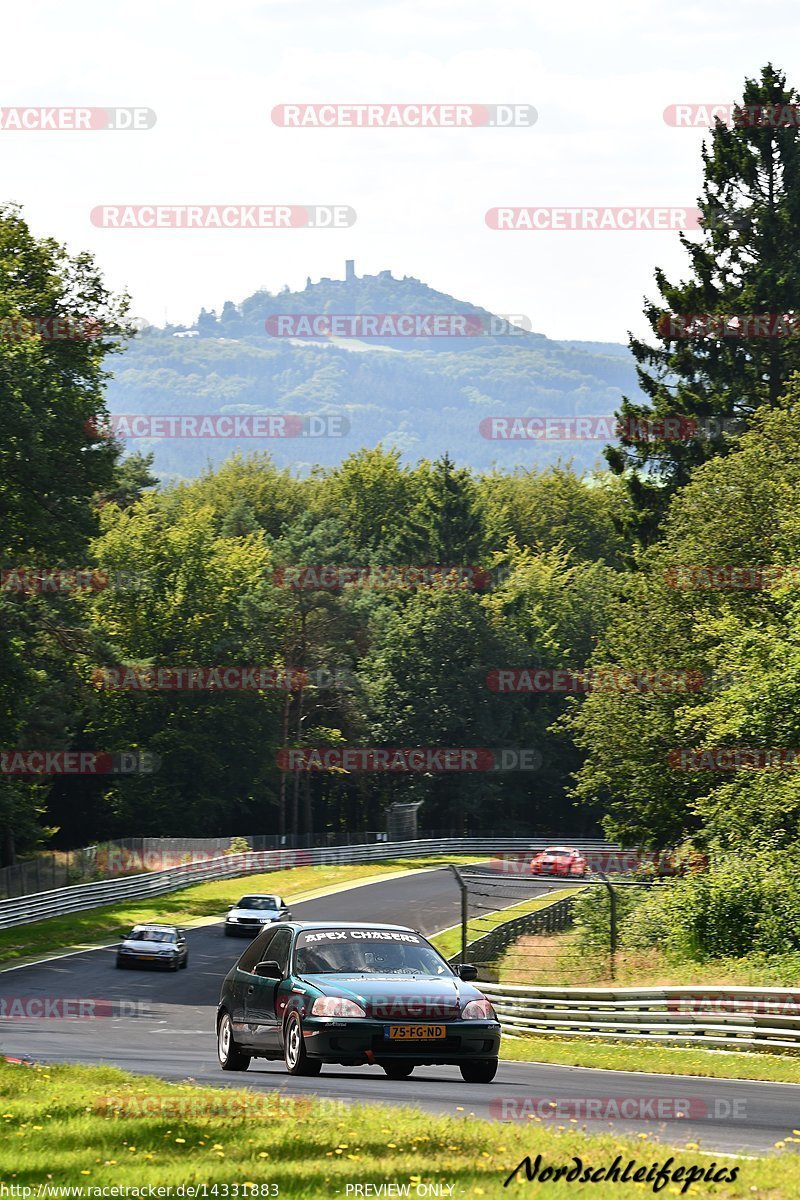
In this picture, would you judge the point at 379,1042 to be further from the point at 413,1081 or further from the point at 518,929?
the point at 518,929

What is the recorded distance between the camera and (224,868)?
2859 inches

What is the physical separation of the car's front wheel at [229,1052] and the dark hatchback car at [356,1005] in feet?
0.11

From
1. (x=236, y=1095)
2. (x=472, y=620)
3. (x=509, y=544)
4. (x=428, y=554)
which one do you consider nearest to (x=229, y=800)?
(x=472, y=620)

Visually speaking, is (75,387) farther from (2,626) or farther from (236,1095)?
(236,1095)

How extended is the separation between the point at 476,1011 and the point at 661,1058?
8.68 meters

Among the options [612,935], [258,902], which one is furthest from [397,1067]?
[258,902]

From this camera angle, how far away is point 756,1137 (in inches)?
483

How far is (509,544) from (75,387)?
6618 centimetres

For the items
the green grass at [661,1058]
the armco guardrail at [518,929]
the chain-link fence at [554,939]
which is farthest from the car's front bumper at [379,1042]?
the armco guardrail at [518,929]

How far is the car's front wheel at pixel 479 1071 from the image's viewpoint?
15.8 meters

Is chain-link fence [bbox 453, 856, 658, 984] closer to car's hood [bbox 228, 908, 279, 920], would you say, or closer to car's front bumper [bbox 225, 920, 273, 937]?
car's hood [bbox 228, 908, 279, 920]

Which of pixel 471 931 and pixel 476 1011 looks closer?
pixel 476 1011

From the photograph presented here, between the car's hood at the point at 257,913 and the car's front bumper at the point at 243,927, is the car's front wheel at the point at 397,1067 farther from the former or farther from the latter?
the car's hood at the point at 257,913

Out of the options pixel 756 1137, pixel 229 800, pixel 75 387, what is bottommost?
pixel 229 800
